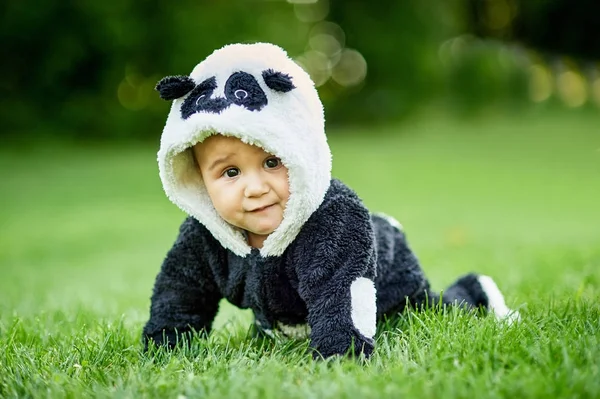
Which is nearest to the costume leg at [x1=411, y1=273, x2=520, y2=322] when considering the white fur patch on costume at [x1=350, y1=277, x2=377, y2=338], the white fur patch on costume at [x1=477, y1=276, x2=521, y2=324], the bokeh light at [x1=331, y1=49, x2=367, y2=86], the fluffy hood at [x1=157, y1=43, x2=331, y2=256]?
the white fur patch on costume at [x1=477, y1=276, x2=521, y2=324]

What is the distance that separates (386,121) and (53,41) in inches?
362

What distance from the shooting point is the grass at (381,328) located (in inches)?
69.1

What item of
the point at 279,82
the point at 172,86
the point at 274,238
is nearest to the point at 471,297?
the point at 274,238

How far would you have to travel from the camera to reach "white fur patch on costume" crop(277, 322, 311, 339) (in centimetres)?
233

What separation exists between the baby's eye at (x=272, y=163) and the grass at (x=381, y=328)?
0.61 meters

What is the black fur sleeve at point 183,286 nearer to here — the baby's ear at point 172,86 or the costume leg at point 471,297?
the baby's ear at point 172,86

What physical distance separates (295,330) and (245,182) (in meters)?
0.60

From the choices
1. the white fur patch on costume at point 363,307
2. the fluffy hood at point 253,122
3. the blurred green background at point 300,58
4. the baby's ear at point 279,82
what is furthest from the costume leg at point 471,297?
the blurred green background at point 300,58

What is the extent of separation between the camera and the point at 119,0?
51.8ft

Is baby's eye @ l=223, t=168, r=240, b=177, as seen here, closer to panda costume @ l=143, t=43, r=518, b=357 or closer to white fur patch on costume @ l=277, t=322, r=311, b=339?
panda costume @ l=143, t=43, r=518, b=357

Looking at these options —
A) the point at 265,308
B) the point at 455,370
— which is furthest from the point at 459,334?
the point at 265,308

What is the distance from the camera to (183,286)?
7.84 ft

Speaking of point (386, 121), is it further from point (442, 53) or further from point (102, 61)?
point (102, 61)

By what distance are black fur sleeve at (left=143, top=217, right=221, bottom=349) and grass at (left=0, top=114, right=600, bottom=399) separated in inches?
4.9
